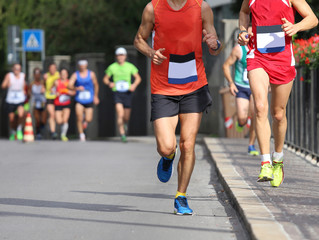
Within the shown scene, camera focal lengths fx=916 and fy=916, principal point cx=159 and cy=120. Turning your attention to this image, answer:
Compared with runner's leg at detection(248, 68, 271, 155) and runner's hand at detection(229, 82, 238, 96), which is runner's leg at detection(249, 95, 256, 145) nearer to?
runner's hand at detection(229, 82, 238, 96)

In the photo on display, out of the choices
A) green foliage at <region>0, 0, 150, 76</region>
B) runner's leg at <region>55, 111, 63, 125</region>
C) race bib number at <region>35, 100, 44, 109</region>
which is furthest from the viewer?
green foliage at <region>0, 0, 150, 76</region>

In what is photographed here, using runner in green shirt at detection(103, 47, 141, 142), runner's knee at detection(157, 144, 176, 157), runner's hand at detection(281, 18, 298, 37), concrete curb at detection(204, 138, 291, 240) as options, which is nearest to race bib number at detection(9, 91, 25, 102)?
runner in green shirt at detection(103, 47, 141, 142)

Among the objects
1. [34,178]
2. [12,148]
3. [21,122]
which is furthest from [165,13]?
[21,122]

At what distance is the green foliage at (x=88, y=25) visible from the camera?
34.6 meters

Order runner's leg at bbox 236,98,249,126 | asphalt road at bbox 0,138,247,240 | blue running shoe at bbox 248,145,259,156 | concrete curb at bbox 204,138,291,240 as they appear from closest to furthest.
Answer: concrete curb at bbox 204,138,291,240 → asphalt road at bbox 0,138,247,240 → blue running shoe at bbox 248,145,259,156 → runner's leg at bbox 236,98,249,126

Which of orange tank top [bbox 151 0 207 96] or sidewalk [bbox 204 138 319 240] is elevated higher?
orange tank top [bbox 151 0 207 96]

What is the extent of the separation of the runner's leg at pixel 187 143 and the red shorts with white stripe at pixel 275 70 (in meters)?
1.27

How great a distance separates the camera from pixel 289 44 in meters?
8.69

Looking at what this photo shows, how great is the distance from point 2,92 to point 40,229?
27.7 m

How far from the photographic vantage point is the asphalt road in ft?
22.5

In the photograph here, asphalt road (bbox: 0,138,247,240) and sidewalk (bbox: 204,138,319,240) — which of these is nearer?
sidewalk (bbox: 204,138,319,240)

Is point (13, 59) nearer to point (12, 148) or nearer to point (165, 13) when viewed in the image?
point (12, 148)

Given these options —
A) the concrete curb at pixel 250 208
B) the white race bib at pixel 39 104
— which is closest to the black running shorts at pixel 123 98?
the white race bib at pixel 39 104

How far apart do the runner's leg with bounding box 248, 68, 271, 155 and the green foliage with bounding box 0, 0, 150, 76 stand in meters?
25.4
